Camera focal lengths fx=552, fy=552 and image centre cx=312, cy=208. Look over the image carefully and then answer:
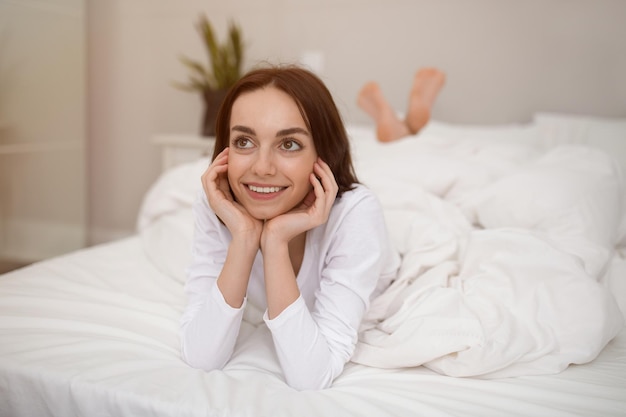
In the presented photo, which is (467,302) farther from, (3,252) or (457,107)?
(3,252)

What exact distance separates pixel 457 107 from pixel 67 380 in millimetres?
2249

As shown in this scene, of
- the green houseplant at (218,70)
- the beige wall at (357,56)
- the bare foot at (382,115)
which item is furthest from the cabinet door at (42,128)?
the bare foot at (382,115)

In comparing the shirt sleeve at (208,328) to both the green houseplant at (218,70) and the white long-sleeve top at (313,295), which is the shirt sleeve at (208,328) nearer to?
the white long-sleeve top at (313,295)

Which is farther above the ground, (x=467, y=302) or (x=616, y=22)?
(x=616, y=22)

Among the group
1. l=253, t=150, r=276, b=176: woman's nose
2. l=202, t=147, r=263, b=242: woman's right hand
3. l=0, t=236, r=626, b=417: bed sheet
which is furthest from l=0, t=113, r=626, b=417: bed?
l=253, t=150, r=276, b=176: woman's nose

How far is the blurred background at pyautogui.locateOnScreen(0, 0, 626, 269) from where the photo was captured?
2.47 meters

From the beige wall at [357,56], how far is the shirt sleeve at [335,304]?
1183 mm

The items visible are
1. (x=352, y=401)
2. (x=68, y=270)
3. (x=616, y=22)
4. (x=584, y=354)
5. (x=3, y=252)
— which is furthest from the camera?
(x=3, y=252)

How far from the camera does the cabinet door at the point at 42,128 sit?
2570 millimetres

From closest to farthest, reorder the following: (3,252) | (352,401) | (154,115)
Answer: (352,401) < (3,252) < (154,115)

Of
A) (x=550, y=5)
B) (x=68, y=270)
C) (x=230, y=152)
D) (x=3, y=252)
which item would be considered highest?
(x=550, y=5)

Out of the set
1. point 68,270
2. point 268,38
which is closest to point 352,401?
point 68,270

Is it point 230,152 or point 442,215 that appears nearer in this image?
point 230,152

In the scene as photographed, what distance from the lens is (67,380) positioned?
2.91 feet
